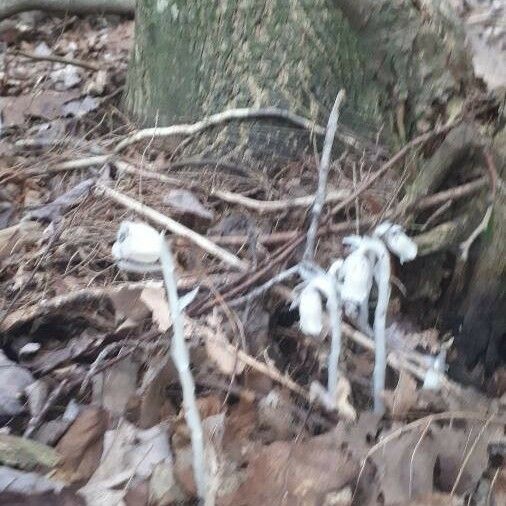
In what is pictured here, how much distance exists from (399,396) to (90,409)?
71 centimetres

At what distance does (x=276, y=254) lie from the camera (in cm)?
187

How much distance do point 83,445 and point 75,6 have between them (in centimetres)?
263

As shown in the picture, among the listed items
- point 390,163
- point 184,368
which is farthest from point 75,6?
point 184,368

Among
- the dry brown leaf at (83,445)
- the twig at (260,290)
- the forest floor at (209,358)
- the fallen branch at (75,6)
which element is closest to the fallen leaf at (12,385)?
the forest floor at (209,358)

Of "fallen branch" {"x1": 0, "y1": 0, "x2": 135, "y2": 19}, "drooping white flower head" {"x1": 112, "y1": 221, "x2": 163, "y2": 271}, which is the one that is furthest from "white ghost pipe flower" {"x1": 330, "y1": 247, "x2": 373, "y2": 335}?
"fallen branch" {"x1": 0, "y1": 0, "x2": 135, "y2": 19}

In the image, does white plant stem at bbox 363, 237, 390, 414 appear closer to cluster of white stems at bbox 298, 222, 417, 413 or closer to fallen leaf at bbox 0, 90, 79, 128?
cluster of white stems at bbox 298, 222, 417, 413

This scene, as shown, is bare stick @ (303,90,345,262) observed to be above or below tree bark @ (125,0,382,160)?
below

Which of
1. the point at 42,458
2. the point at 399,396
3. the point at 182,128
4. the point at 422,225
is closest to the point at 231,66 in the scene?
the point at 182,128

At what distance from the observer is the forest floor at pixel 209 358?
1.45 m

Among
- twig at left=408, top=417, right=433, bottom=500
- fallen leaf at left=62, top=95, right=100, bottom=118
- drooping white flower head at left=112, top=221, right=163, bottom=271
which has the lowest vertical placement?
twig at left=408, top=417, right=433, bottom=500

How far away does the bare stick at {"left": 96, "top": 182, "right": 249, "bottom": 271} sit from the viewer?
6.19ft

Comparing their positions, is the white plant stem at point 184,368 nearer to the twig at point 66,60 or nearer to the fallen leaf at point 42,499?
the fallen leaf at point 42,499

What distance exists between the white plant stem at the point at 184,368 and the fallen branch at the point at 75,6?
7.50ft

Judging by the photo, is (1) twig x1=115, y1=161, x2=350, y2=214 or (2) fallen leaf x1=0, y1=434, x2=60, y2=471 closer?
(2) fallen leaf x1=0, y1=434, x2=60, y2=471
